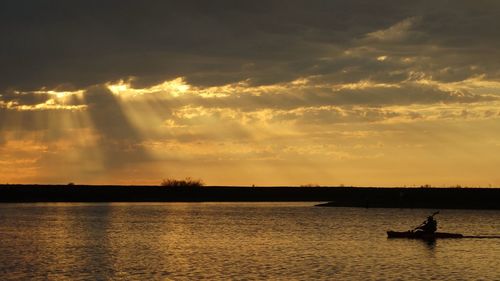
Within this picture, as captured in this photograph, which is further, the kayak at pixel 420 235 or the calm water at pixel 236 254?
the kayak at pixel 420 235

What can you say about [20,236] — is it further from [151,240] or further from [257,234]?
[257,234]

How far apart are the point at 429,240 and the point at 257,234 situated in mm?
17625

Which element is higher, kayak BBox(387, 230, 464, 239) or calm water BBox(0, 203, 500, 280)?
kayak BBox(387, 230, 464, 239)

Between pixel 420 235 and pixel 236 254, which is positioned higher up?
pixel 420 235

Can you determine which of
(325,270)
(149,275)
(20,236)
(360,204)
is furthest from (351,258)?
(360,204)

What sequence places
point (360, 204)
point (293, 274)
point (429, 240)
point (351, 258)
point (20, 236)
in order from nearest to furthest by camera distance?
point (293, 274), point (351, 258), point (429, 240), point (20, 236), point (360, 204)

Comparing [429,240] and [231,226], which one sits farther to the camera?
[231,226]

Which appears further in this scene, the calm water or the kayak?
the kayak

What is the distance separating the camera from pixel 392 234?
3056 inches

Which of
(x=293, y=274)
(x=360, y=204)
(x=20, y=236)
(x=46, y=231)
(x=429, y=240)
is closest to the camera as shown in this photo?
(x=293, y=274)

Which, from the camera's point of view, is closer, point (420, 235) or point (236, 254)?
point (236, 254)

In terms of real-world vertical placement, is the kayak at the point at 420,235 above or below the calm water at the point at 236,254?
above

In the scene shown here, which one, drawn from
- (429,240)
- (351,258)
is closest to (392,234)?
(429,240)

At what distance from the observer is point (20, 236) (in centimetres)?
8094
